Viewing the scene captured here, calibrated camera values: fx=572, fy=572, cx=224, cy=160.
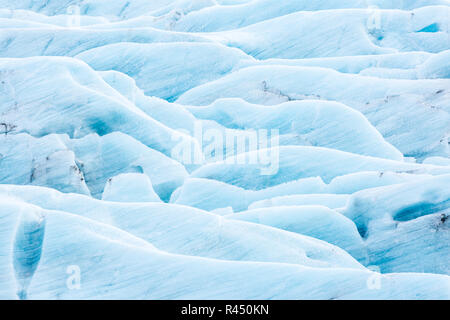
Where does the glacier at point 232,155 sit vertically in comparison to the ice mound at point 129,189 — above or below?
above

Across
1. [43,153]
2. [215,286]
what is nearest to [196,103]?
[43,153]

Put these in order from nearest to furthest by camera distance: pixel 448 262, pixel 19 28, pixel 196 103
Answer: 1. pixel 448 262
2. pixel 196 103
3. pixel 19 28

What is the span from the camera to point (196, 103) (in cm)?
678

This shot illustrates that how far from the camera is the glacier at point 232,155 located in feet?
11.8

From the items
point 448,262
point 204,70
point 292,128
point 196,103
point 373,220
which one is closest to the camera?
point 448,262

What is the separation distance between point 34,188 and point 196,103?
2679 millimetres

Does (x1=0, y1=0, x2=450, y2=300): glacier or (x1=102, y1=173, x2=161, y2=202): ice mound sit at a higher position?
(x1=0, y1=0, x2=450, y2=300): glacier

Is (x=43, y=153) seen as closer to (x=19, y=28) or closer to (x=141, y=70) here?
(x=141, y=70)

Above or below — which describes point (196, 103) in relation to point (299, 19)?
below

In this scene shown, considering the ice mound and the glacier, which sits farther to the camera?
the ice mound

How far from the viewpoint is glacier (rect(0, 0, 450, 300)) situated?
360 centimetres

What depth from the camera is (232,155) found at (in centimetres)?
568

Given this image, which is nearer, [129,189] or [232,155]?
[129,189]

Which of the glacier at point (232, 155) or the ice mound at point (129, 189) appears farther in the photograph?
the ice mound at point (129, 189)
